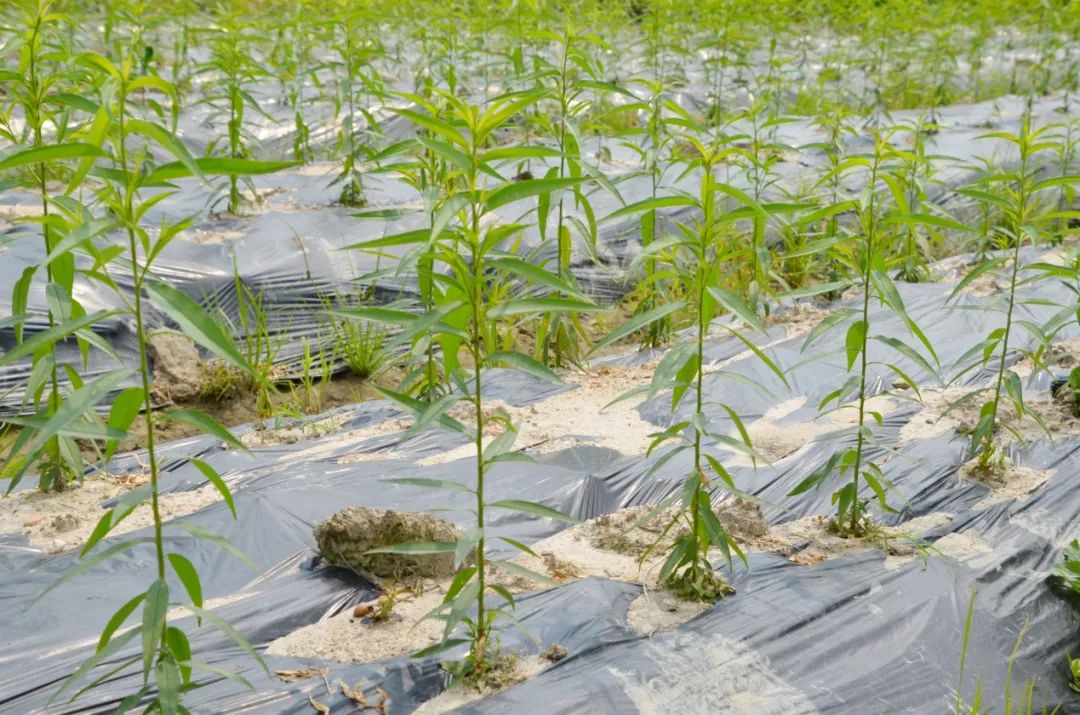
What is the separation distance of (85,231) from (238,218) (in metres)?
3.72

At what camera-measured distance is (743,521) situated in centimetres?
271

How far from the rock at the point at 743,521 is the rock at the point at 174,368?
90.2 inches

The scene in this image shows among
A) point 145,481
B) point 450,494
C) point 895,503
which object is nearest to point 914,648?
point 895,503

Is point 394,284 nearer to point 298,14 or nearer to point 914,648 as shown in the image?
point 298,14

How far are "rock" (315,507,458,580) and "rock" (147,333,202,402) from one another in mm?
1838

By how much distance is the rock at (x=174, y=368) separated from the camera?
4102 mm

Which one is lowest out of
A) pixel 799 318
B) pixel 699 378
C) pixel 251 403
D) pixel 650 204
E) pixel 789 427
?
pixel 251 403

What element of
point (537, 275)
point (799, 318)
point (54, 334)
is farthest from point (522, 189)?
point (799, 318)

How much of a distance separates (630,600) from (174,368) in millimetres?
2435

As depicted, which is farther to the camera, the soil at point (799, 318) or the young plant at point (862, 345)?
the soil at point (799, 318)

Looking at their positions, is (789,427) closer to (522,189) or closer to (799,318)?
(799,318)

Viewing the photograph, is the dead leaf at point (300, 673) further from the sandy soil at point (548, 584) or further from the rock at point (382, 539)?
the rock at point (382, 539)

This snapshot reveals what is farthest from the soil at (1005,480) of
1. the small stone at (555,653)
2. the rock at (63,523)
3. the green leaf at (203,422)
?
the rock at (63,523)

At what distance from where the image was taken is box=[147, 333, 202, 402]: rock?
4.10 meters
